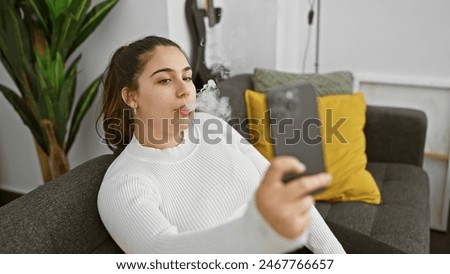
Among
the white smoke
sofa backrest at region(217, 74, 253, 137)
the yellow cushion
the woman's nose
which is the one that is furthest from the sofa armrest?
the woman's nose

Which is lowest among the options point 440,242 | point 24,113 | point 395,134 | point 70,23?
point 440,242

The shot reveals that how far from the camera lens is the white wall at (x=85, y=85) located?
3.17ft

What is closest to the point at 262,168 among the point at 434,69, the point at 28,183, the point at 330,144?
the point at 330,144

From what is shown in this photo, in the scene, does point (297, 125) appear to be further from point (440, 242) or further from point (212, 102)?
point (440, 242)

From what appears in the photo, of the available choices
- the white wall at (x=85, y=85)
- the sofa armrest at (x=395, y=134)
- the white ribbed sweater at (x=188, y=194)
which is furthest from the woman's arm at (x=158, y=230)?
the sofa armrest at (x=395, y=134)

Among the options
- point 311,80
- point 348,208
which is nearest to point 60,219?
point 348,208

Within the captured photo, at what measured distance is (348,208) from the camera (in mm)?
1175

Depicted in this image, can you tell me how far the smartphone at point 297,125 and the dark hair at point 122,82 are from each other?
0.77ft

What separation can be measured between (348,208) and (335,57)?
0.69 meters

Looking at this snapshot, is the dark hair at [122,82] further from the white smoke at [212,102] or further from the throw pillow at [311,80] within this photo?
the throw pillow at [311,80]

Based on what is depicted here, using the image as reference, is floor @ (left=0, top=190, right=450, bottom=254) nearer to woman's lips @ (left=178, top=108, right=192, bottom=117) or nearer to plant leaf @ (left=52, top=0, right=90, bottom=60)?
woman's lips @ (left=178, top=108, right=192, bottom=117)

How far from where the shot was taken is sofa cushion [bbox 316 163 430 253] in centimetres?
105
